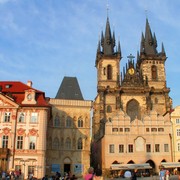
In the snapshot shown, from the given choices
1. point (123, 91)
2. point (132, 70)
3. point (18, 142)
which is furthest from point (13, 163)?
point (132, 70)

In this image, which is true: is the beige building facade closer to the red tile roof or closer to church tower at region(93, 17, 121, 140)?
church tower at region(93, 17, 121, 140)

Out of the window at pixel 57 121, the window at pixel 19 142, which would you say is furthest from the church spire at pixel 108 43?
the window at pixel 19 142

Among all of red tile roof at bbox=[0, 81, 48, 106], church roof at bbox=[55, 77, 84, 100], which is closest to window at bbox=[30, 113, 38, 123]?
red tile roof at bbox=[0, 81, 48, 106]

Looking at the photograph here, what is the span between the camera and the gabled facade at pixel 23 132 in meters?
37.7

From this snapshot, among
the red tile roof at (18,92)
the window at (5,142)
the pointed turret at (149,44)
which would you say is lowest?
the window at (5,142)

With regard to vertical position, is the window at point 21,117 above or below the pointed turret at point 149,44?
below

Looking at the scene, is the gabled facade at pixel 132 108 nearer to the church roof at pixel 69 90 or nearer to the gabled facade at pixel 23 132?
the church roof at pixel 69 90

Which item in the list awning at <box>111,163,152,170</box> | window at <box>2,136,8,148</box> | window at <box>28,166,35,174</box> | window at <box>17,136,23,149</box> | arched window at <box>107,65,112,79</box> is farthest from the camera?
arched window at <box>107,65,112,79</box>

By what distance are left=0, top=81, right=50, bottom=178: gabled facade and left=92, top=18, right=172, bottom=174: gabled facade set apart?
1643cm

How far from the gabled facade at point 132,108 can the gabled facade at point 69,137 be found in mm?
4586

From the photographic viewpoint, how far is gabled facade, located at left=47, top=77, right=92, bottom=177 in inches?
1922

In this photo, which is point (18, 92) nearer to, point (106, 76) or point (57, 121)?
point (57, 121)

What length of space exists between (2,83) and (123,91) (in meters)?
32.3

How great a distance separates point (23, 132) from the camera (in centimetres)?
3903
